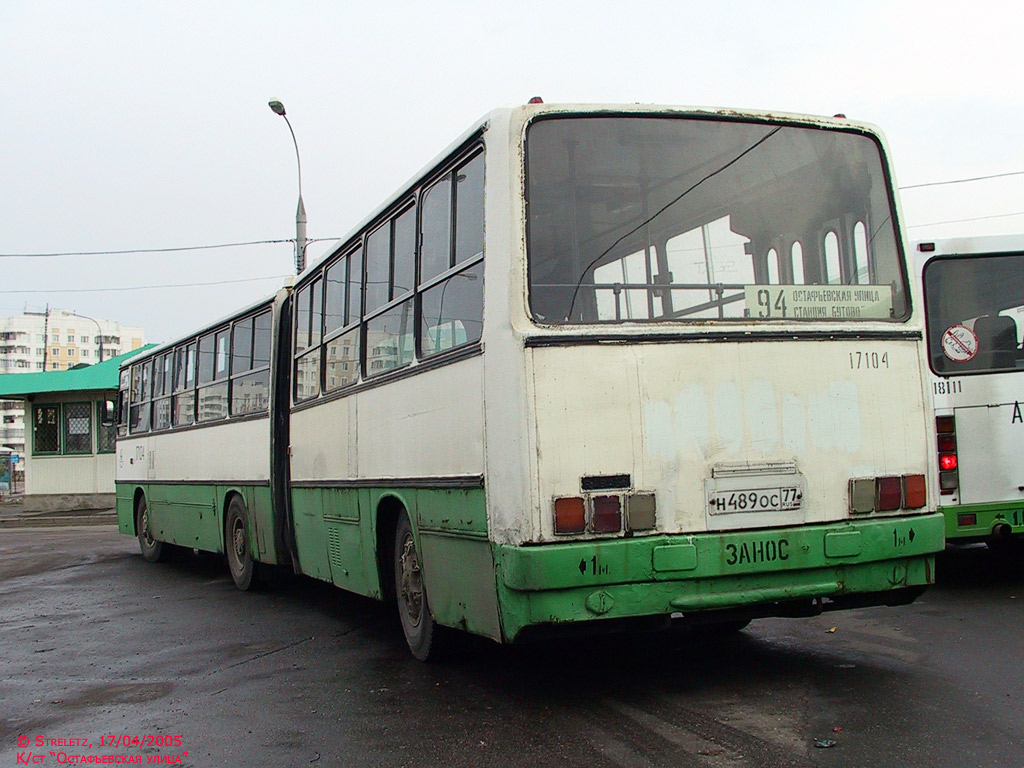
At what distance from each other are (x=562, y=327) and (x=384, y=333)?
7.73 feet

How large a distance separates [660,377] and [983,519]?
4.50 meters

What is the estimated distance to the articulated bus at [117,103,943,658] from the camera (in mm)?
5566

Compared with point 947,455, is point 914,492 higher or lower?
lower

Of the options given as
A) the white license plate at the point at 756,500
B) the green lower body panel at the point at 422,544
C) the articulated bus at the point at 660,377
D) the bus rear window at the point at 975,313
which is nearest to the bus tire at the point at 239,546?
the green lower body panel at the point at 422,544

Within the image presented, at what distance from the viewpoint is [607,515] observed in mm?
5539

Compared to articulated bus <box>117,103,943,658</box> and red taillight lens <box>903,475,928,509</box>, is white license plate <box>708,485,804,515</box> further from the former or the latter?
red taillight lens <box>903,475,928,509</box>

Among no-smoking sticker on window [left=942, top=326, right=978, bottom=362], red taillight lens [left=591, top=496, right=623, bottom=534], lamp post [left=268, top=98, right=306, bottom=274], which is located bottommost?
red taillight lens [left=591, top=496, right=623, bottom=534]

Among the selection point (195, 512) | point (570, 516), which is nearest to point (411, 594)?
point (570, 516)

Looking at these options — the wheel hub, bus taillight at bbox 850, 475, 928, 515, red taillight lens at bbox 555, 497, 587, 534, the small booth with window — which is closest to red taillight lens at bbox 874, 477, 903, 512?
bus taillight at bbox 850, 475, 928, 515

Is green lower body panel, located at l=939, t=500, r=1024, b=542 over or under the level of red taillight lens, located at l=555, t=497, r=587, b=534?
under

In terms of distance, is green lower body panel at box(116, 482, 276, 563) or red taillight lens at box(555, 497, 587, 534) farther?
green lower body panel at box(116, 482, 276, 563)

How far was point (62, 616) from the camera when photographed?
10805 mm

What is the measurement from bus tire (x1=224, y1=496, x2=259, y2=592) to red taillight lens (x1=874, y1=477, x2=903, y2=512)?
751 cm

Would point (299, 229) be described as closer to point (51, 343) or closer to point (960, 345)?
point (960, 345)
